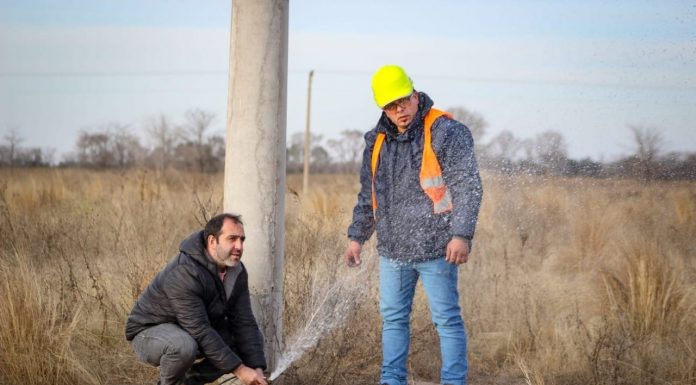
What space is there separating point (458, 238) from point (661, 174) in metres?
5.65

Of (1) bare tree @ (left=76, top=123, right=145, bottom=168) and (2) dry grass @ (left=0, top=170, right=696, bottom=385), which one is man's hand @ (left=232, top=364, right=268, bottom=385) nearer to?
(2) dry grass @ (left=0, top=170, right=696, bottom=385)

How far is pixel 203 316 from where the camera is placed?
402 cm

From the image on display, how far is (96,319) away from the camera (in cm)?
564

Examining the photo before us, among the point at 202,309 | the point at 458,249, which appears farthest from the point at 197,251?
the point at 458,249

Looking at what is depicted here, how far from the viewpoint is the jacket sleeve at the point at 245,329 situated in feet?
13.8

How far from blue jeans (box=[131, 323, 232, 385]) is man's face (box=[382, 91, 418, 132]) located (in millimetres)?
1596

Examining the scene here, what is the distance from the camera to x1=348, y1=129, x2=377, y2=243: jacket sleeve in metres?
4.77

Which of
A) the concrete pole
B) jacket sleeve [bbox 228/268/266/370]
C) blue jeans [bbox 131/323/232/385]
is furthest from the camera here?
the concrete pole

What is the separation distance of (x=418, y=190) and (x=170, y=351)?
1570 mm

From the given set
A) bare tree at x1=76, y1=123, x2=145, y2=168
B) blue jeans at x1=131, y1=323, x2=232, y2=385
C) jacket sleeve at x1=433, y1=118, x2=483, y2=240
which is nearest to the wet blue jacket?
jacket sleeve at x1=433, y1=118, x2=483, y2=240

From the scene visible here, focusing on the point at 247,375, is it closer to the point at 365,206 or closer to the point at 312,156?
the point at 365,206

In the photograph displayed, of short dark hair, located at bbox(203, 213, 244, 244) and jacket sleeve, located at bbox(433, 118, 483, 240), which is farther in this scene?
jacket sleeve, located at bbox(433, 118, 483, 240)

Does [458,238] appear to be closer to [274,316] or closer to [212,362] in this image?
[274,316]

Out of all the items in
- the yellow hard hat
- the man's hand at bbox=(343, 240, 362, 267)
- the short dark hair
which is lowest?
the man's hand at bbox=(343, 240, 362, 267)
